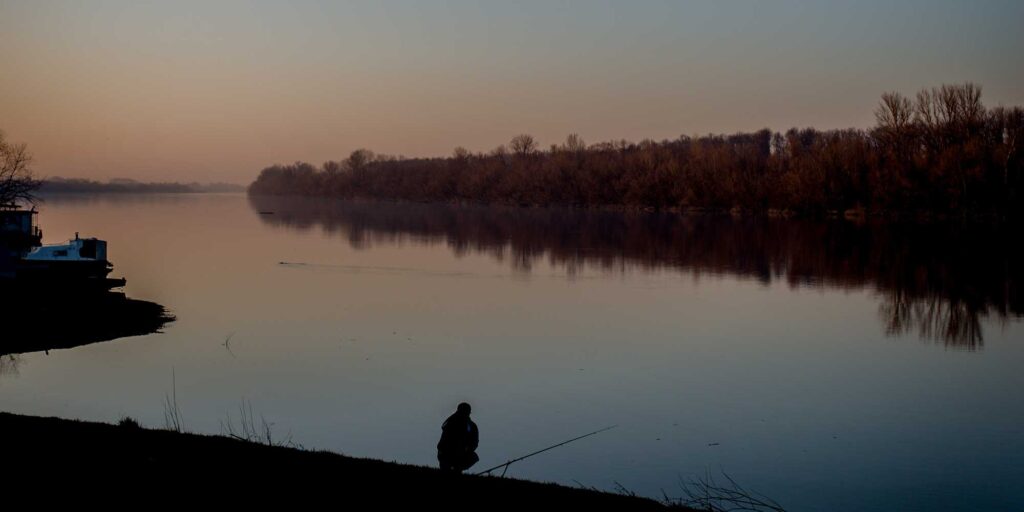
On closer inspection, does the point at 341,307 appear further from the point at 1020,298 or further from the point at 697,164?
the point at 697,164

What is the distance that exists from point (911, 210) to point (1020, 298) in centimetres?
4440

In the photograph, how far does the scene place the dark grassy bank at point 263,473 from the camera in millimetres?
6145

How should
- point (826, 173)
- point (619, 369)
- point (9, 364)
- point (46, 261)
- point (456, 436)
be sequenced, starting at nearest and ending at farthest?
point (456, 436) → point (9, 364) → point (619, 369) → point (46, 261) → point (826, 173)

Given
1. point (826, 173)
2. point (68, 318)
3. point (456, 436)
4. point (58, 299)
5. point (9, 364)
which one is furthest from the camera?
point (826, 173)

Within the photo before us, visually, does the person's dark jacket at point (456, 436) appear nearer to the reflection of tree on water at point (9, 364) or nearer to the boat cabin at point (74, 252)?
the reflection of tree on water at point (9, 364)

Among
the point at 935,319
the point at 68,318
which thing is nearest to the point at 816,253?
the point at 935,319

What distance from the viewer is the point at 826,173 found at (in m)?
68.4

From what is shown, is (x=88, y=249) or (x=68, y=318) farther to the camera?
(x=88, y=249)

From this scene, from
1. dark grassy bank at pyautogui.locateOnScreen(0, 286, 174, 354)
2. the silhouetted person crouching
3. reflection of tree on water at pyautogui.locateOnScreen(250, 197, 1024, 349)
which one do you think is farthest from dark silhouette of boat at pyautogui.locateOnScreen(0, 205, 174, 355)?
reflection of tree on water at pyautogui.locateOnScreen(250, 197, 1024, 349)

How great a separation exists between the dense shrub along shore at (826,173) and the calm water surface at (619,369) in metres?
33.9

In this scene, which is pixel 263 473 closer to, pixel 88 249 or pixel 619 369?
pixel 619 369

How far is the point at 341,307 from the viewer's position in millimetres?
20578

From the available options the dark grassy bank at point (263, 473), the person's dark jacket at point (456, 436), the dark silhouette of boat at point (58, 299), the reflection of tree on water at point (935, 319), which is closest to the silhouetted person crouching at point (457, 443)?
the person's dark jacket at point (456, 436)

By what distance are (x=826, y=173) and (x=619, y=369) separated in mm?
59316
